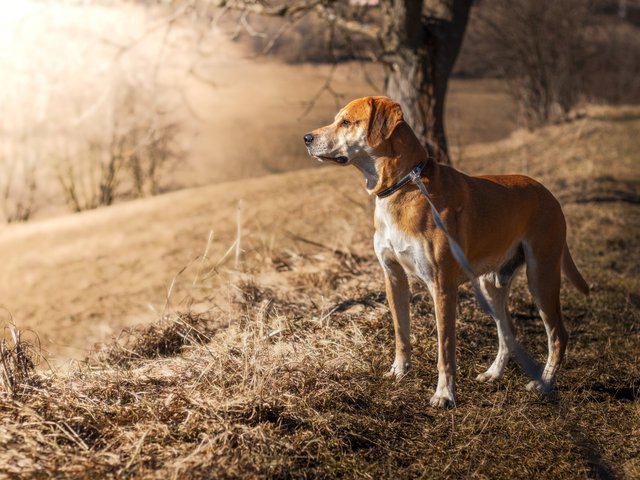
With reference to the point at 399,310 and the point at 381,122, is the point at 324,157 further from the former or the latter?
the point at 399,310

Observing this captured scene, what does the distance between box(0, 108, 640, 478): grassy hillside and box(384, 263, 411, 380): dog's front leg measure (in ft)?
0.44

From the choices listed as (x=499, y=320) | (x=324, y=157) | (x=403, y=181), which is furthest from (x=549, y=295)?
(x=324, y=157)

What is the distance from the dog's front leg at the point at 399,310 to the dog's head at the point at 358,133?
2.18ft

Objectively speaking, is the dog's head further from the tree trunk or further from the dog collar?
the tree trunk

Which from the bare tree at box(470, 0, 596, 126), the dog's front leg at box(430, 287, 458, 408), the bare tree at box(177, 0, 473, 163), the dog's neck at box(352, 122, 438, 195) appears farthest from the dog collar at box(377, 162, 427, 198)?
the bare tree at box(470, 0, 596, 126)

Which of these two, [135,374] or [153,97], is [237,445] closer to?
[135,374]

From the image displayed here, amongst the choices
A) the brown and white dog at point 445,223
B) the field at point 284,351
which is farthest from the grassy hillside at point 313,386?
the brown and white dog at point 445,223

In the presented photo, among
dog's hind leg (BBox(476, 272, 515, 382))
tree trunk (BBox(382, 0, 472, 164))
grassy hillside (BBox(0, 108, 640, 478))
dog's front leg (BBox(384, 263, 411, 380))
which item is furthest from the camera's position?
tree trunk (BBox(382, 0, 472, 164))

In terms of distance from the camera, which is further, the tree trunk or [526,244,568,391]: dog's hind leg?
the tree trunk

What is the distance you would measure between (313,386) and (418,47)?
628cm

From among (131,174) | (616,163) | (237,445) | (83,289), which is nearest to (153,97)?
Answer: (131,174)

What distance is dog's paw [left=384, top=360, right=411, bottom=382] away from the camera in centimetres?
503

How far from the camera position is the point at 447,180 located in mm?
4699

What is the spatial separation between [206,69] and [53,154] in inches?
257
